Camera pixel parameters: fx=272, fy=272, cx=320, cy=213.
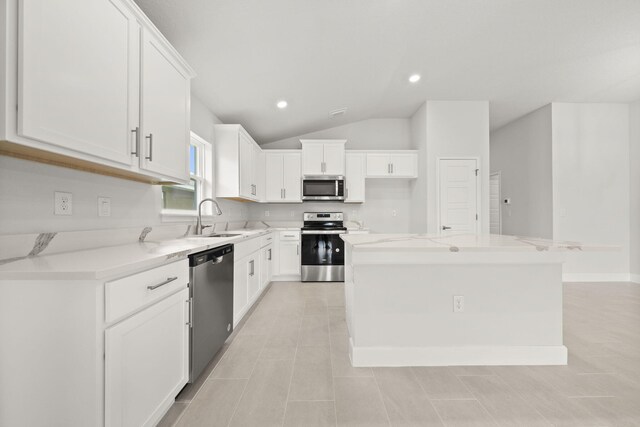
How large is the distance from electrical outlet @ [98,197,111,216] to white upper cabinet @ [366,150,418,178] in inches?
147

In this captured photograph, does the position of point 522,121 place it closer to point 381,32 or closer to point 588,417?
point 381,32

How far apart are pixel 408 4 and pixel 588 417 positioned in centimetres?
310

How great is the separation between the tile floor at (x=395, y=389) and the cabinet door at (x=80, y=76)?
1.46 m

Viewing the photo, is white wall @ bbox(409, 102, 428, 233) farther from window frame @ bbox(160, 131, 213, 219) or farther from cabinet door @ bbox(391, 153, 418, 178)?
window frame @ bbox(160, 131, 213, 219)

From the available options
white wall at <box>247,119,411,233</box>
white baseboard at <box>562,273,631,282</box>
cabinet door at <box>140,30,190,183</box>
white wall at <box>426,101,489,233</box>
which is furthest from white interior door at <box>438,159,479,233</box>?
cabinet door at <box>140,30,190,183</box>

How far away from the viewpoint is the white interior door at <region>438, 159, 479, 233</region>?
4.28 meters

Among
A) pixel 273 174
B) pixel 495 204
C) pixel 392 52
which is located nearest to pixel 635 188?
pixel 495 204

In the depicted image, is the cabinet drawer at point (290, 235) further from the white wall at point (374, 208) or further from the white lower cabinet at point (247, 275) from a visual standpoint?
the white lower cabinet at point (247, 275)

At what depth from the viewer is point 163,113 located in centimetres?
176

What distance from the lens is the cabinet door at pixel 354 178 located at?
4684 mm

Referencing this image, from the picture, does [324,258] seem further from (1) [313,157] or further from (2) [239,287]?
(2) [239,287]

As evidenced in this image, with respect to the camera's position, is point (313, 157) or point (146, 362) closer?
point (146, 362)

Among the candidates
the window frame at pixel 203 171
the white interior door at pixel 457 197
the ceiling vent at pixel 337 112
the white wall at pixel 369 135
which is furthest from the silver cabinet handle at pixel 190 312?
the white wall at pixel 369 135

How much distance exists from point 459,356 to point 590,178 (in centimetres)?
440
